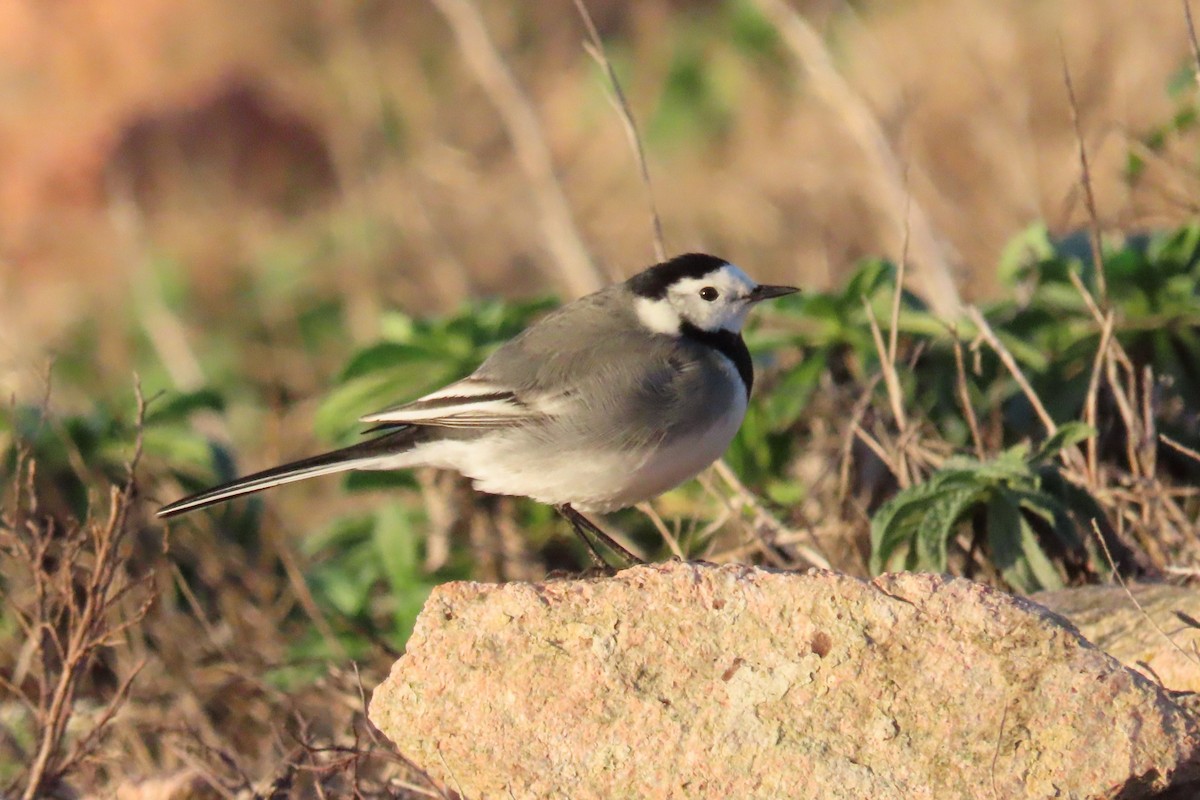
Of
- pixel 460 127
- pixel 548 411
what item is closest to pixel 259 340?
pixel 460 127

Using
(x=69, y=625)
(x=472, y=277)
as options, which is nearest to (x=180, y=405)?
(x=69, y=625)

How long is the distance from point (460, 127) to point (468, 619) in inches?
430

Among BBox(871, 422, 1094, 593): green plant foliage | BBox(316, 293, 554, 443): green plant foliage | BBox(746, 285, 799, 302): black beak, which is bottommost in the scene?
BBox(871, 422, 1094, 593): green plant foliage

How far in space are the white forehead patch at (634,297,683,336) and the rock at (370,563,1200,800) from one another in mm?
1474

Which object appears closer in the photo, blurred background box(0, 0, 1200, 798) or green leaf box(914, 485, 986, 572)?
green leaf box(914, 485, 986, 572)

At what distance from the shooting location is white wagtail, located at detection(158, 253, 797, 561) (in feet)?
14.6

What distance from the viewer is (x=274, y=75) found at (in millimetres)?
14570

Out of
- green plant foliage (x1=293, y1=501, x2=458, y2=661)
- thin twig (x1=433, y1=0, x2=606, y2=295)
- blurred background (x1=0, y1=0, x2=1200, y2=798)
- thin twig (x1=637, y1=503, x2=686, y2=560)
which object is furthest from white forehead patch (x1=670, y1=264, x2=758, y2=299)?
thin twig (x1=433, y1=0, x2=606, y2=295)

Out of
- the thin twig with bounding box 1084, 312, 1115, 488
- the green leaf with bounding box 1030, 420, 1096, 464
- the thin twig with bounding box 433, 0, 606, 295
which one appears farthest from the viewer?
the thin twig with bounding box 433, 0, 606, 295

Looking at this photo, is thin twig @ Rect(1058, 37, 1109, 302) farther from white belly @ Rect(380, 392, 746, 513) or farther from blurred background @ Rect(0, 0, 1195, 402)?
blurred background @ Rect(0, 0, 1195, 402)

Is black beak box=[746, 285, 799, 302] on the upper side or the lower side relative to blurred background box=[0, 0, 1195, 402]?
upper

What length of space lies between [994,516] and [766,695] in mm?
Result: 1659

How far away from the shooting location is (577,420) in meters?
4.52

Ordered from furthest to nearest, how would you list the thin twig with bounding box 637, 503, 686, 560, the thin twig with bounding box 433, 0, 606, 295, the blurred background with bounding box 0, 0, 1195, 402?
the blurred background with bounding box 0, 0, 1195, 402, the thin twig with bounding box 433, 0, 606, 295, the thin twig with bounding box 637, 503, 686, 560
